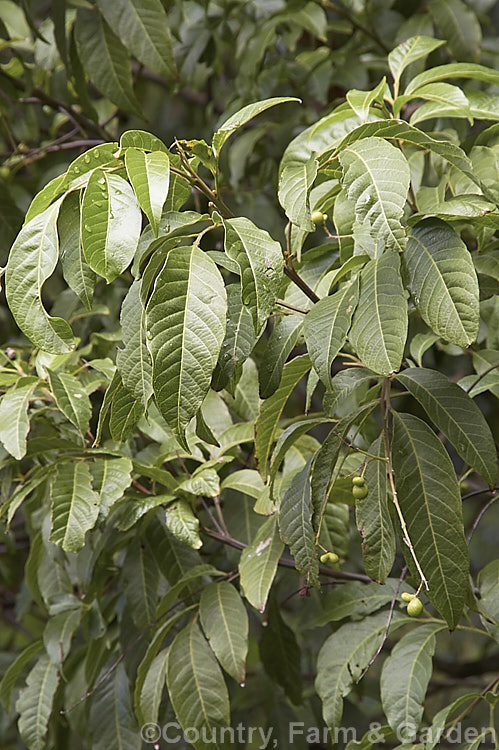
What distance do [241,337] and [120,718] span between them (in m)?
0.73

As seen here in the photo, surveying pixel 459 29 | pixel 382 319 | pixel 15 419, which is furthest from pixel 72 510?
pixel 459 29

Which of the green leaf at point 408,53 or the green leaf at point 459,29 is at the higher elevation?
the green leaf at point 408,53

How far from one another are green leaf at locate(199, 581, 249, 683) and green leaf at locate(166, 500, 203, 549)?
13 cm

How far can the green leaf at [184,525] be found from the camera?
2.87 feet

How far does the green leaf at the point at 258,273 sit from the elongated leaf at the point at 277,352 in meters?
0.12

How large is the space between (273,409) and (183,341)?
0.28 meters

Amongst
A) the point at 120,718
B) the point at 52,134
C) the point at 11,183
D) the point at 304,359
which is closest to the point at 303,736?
the point at 120,718

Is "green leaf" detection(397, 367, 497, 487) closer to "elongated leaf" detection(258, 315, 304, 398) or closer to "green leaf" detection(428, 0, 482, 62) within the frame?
"elongated leaf" detection(258, 315, 304, 398)

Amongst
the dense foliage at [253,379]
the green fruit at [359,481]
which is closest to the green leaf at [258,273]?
the dense foliage at [253,379]

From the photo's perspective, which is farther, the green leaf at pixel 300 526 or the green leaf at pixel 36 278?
the green leaf at pixel 300 526

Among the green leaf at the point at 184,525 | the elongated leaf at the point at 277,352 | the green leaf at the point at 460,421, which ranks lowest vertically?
the green leaf at the point at 184,525

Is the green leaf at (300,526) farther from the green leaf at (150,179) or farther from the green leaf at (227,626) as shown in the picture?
the green leaf at (150,179)

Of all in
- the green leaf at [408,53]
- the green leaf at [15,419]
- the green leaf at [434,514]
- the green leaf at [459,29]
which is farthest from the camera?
the green leaf at [459,29]

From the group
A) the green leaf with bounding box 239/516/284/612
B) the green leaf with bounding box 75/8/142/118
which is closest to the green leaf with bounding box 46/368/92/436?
the green leaf with bounding box 239/516/284/612
